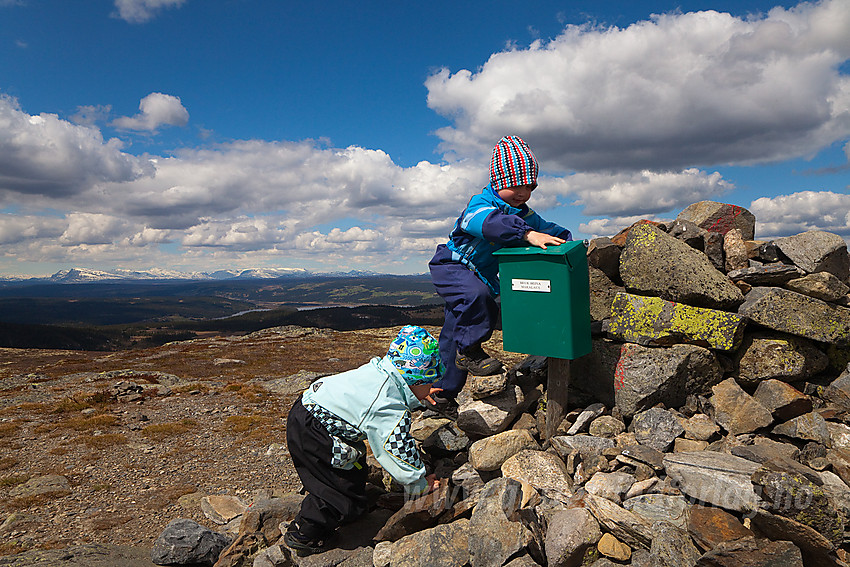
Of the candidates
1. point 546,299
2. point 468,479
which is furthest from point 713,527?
point 546,299

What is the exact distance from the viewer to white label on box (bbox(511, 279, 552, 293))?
5.60m

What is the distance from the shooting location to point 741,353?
248 inches

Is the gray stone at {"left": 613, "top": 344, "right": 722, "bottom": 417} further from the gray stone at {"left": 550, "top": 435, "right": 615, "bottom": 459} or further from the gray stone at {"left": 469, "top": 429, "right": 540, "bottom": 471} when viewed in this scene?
the gray stone at {"left": 469, "top": 429, "right": 540, "bottom": 471}

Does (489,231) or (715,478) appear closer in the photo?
(715,478)

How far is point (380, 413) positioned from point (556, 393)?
2775mm

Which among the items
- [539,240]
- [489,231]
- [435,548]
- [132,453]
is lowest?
[132,453]

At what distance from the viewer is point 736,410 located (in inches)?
224

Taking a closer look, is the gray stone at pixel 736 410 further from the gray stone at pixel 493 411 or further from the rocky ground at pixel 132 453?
the rocky ground at pixel 132 453

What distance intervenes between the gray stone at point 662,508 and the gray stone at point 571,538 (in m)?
0.51

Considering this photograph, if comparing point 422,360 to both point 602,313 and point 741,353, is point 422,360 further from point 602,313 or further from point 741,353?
point 741,353

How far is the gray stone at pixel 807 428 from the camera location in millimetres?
5113

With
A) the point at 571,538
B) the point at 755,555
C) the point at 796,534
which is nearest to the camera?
the point at 755,555

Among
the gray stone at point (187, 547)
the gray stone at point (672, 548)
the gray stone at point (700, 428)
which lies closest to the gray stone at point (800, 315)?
the gray stone at point (700, 428)

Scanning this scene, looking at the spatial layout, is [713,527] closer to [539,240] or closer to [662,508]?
[662,508]
